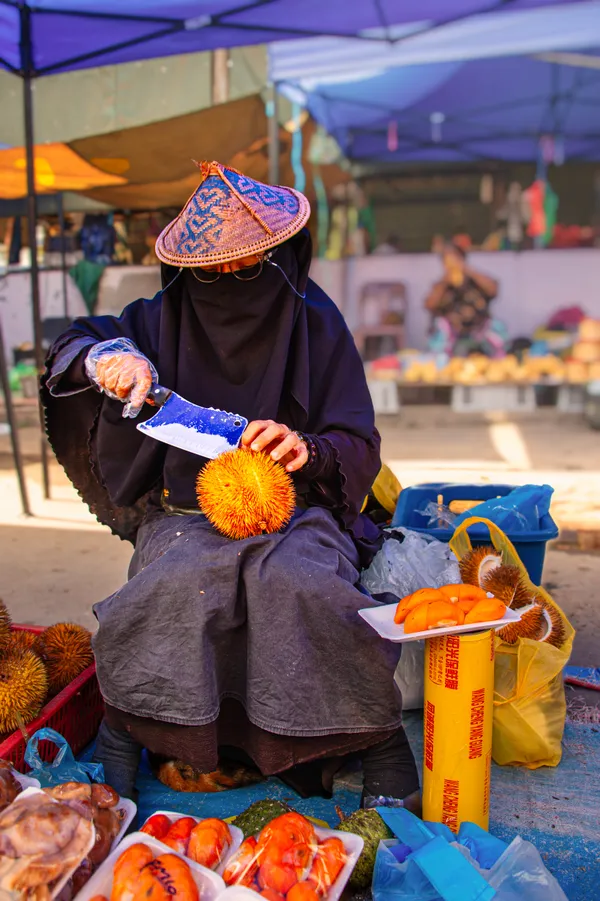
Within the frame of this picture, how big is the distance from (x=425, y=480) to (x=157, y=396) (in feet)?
12.7

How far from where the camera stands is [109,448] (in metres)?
2.29

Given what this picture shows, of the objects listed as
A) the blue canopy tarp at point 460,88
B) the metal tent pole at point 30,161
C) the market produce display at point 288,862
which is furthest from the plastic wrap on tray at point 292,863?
the blue canopy tarp at point 460,88

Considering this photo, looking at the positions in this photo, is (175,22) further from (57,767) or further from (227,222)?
(57,767)

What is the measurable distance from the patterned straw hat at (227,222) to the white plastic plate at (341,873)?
4.75 ft

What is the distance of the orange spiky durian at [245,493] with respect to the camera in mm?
1896

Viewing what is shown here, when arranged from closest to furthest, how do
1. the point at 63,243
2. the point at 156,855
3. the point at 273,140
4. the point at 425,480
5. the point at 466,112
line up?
the point at 156,855 → the point at 425,480 → the point at 273,140 → the point at 63,243 → the point at 466,112

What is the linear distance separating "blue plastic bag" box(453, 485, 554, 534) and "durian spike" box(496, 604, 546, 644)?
432 millimetres

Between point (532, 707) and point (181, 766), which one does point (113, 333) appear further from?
point (532, 707)

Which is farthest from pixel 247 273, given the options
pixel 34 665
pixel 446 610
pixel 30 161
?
pixel 30 161

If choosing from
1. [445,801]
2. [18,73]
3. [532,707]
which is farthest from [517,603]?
[18,73]

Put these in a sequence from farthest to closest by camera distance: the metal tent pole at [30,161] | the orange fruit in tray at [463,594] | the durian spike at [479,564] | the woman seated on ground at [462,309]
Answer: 1. the woman seated on ground at [462,309]
2. the metal tent pole at [30,161]
3. the durian spike at [479,564]
4. the orange fruit in tray at [463,594]

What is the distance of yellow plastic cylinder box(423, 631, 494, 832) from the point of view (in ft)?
5.67

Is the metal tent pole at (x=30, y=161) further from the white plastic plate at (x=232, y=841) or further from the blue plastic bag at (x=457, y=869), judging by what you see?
the blue plastic bag at (x=457, y=869)

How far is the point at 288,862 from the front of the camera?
4.85 ft
